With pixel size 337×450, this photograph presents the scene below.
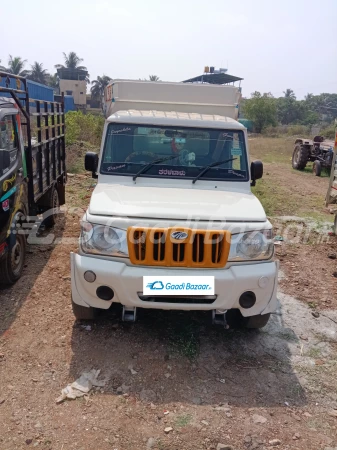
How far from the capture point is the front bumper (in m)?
3.19

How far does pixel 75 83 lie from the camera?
57844mm

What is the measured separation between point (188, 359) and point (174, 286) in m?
0.71

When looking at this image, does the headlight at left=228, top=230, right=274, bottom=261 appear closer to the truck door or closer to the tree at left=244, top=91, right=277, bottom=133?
the truck door

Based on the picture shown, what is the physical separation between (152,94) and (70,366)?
357 cm

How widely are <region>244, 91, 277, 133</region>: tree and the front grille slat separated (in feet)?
128

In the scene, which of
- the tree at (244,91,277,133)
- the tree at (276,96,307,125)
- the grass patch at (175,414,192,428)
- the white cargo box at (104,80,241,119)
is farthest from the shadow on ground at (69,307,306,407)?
the tree at (276,96,307,125)

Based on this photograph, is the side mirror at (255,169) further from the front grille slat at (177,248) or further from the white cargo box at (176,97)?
the front grille slat at (177,248)

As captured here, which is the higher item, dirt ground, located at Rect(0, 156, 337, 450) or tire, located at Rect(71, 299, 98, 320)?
tire, located at Rect(71, 299, 98, 320)

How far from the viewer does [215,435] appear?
105 inches

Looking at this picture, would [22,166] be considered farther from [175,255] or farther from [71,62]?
[71,62]

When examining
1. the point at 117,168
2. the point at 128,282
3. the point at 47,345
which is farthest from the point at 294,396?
the point at 117,168

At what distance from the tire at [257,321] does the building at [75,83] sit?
183 ft

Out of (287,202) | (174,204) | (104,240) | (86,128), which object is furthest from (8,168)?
(86,128)

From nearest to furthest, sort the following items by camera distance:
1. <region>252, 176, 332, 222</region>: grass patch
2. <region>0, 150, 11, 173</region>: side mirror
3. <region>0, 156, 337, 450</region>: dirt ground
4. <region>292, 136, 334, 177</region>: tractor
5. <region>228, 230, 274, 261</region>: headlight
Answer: <region>0, 156, 337, 450</region>: dirt ground
<region>228, 230, 274, 261</region>: headlight
<region>0, 150, 11, 173</region>: side mirror
<region>252, 176, 332, 222</region>: grass patch
<region>292, 136, 334, 177</region>: tractor
